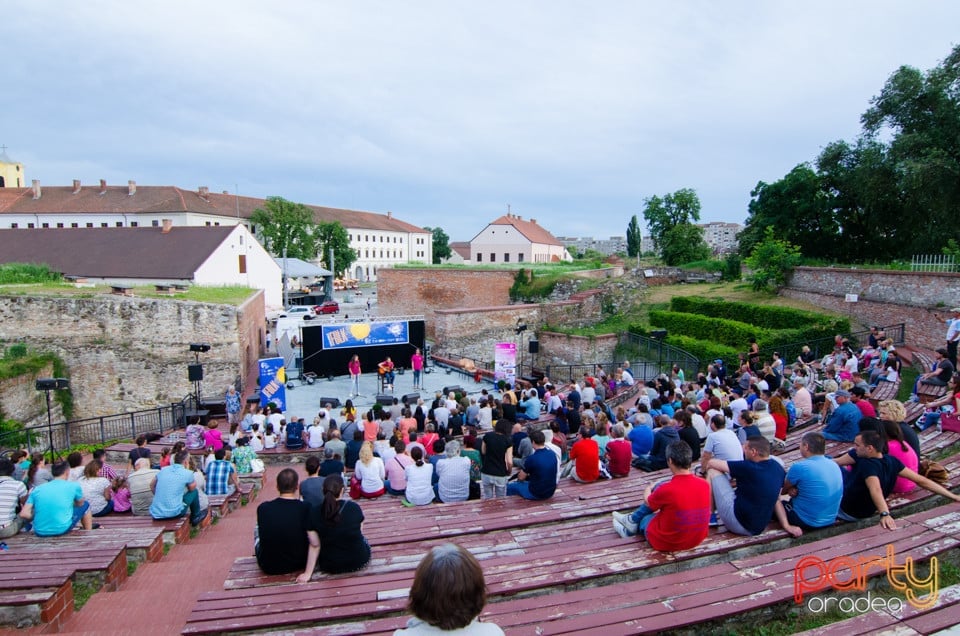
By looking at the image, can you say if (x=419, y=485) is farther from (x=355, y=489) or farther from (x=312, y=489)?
(x=312, y=489)

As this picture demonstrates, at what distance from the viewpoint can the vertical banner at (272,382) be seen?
627 inches

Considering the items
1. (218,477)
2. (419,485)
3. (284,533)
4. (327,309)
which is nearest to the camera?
(284,533)

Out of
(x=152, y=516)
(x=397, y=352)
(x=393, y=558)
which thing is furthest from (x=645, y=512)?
(x=397, y=352)

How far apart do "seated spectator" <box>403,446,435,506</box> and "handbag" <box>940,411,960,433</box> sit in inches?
288

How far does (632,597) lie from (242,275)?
3348cm

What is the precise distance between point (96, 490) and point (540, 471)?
5.96 m

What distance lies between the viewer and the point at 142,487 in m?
7.07

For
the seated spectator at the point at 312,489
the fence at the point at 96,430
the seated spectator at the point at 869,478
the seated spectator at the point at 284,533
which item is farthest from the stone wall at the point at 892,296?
the fence at the point at 96,430

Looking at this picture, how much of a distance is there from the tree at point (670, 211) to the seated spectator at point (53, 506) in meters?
53.1

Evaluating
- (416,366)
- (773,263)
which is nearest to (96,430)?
(416,366)

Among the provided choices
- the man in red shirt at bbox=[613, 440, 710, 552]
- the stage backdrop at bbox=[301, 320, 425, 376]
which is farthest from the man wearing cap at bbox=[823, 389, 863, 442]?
the stage backdrop at bbox=[301, 320, 425, 376]

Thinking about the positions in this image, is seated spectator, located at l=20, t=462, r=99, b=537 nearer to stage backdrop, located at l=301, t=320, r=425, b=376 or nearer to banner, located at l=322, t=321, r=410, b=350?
stage backdrop, located at l=301, t=320, r=425, b=376

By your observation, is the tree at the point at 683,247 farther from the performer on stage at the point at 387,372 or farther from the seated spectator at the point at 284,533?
the seated spectator at the point at 284,533

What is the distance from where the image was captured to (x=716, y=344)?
2008 cm
